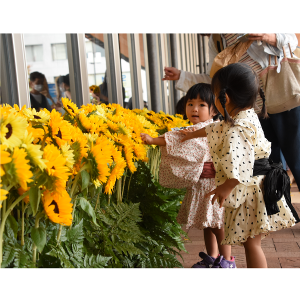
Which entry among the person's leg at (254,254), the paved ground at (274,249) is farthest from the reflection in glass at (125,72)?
the person's leg at (254,254)

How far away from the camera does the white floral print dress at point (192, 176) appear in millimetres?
2275

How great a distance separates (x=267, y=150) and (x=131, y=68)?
4.22 m

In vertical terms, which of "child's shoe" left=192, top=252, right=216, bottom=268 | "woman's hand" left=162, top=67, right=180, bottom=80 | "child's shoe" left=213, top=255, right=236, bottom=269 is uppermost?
"woman's hand" left=162, top=67, right=180, bottom=80

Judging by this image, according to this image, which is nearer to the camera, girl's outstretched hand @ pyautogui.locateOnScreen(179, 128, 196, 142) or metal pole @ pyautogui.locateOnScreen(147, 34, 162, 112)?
girl's outstretched hand @ pyautogui.locateOnScreen(179, 128, 196, 142)

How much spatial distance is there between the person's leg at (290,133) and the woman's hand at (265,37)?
554 mm

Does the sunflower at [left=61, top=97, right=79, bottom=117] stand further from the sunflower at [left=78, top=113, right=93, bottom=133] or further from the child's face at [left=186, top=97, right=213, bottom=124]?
the child's face at [left=186, top=97, right=213, bottom=124]

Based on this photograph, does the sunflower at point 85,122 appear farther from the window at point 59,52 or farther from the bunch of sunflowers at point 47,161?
the window at point 59,52

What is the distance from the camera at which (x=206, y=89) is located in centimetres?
250

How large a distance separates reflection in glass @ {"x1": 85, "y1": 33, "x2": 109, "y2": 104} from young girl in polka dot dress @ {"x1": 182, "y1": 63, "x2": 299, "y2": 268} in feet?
7.75

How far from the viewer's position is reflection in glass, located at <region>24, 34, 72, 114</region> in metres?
2.63

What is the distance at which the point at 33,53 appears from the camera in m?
2.67

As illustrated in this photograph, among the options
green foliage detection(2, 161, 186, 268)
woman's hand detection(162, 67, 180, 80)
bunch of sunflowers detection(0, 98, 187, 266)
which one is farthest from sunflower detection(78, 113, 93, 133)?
woman's hand detection(162, 67, 180, 80)

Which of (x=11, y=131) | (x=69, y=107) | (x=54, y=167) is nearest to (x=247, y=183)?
(x=69, y=107)
